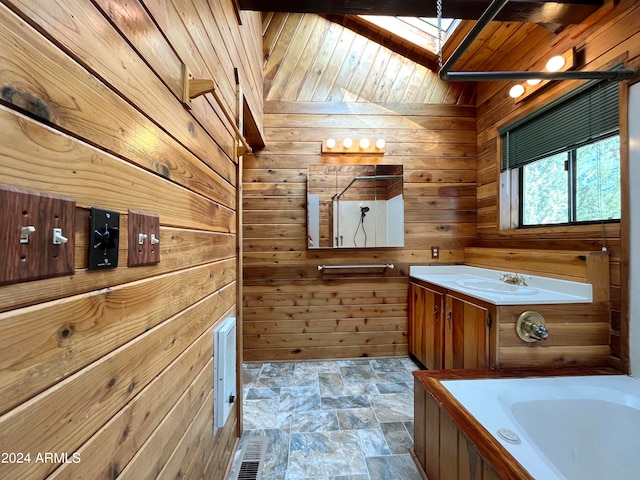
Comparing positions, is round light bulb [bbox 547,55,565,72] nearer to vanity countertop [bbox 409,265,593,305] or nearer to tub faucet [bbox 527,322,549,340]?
vanity countertop [bbox 409,265,593,305]

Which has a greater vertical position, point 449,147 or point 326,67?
point 326,67

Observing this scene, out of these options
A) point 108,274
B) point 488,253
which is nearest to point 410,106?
point 488,253

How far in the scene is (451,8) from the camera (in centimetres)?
190

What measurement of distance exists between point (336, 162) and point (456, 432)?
2.43m

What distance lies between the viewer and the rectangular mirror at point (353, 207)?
282 centimetres

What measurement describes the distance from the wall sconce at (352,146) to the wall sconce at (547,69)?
1.18 m

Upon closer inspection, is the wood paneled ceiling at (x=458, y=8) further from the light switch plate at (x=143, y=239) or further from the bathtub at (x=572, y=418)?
the bathtub at (x=572, y=418)

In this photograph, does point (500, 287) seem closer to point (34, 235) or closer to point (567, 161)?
point (567, 161)

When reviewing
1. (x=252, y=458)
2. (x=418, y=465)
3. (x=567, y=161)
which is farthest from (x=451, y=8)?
(x=252, y=458)

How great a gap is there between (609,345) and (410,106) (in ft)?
8.48

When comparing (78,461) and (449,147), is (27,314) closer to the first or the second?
(78,461)

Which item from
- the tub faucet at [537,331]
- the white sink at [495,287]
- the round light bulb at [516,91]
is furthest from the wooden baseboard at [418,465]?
the round light bulb at [516,91]

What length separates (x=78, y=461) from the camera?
0.49 m

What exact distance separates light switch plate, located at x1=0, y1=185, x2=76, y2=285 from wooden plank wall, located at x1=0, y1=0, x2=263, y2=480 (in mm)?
20
